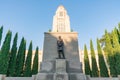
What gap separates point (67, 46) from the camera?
1278cm

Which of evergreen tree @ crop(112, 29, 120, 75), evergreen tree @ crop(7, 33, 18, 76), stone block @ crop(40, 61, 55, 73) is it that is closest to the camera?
stone block @ crop(40, 61, 55, 73)

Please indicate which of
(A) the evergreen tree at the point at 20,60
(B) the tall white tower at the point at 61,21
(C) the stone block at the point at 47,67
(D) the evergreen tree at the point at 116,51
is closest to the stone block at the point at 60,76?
(C) the stone block at the point at 47,67

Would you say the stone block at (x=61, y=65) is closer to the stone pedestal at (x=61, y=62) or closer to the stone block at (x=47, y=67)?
the stone pedestal at (x=61, y=62)

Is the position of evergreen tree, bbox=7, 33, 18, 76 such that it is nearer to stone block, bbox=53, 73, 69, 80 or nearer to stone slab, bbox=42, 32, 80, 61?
stone slab, bbox=42, 32, 80, 61

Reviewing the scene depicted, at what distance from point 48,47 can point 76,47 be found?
98.5 inches

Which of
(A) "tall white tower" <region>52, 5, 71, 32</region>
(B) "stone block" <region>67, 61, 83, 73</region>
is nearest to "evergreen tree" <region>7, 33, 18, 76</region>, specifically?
(B) "stone block" <region>67, 61, 83, 73</region>

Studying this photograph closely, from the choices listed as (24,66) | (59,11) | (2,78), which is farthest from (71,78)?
(59,11)

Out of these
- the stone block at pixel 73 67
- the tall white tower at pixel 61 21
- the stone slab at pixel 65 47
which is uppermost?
the tall white tower at pixel 61 21

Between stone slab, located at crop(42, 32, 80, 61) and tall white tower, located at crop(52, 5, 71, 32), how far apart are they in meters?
35.0

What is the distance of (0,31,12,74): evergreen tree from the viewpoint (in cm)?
1948

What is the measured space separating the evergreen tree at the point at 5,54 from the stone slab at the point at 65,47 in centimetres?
990

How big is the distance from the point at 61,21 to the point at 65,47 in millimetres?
37881

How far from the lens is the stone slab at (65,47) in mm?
12250

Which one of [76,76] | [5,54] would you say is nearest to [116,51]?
[76,76]
